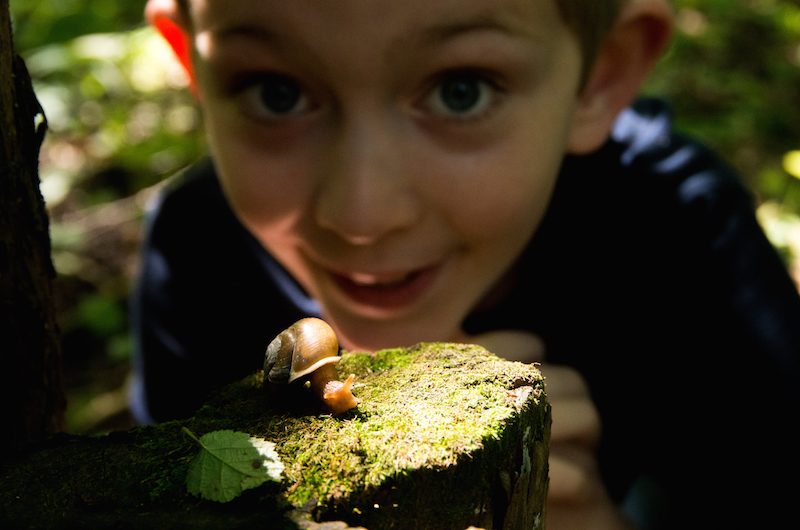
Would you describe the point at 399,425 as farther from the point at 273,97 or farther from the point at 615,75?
the point at 615,75

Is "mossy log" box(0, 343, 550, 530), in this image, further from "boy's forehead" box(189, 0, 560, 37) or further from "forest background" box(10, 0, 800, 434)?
"forest background" box(10, 0, 800, 434)

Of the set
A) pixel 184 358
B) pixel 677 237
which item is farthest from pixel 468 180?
pixel 184 358

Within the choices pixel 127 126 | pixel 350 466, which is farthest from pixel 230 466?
pixel 127 126

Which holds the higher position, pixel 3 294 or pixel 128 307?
pixel 3 294

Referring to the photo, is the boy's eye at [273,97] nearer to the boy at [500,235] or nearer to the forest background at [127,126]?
the boy at [500,235]

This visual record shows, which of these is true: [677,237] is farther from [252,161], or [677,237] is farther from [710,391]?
[252,161]

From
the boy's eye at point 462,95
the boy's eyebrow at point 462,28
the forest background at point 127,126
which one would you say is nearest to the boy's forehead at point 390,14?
the boy's eyebrow at point 462,28

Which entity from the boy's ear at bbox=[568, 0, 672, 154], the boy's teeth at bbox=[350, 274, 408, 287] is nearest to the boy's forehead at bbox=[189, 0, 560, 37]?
the boy's ear at bbox=[568, 0, 672, 154]
